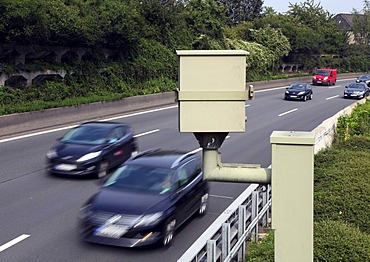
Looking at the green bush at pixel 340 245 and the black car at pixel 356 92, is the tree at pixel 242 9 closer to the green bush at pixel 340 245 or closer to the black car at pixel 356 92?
the black car at pixel 356 92

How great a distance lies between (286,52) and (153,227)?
57.0 m

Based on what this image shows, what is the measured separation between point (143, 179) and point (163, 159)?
2.78 feet

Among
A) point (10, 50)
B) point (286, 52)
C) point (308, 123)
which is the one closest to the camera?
point (10, 50)

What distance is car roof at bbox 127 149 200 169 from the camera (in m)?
11.1

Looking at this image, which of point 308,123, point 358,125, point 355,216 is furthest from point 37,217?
point 308,123

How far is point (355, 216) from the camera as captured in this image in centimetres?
942

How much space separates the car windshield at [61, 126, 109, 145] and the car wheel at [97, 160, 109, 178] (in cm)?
61

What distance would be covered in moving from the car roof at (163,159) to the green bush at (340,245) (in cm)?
398

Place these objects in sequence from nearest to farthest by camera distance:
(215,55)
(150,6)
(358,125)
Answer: (215,55) < (358,125) < (150,6)

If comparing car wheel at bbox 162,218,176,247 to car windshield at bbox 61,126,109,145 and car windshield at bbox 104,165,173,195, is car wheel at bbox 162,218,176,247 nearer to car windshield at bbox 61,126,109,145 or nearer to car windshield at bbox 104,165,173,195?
car windshield at bbox 104,165,173,195

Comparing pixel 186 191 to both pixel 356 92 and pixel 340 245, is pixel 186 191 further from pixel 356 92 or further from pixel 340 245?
pixel 356 92

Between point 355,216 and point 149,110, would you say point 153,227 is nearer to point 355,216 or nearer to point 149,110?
point 355,216

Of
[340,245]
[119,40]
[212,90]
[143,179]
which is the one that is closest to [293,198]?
[212,90]

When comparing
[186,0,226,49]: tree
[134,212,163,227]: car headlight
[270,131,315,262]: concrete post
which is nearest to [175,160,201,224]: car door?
[134,212,163,227]: car headlight
